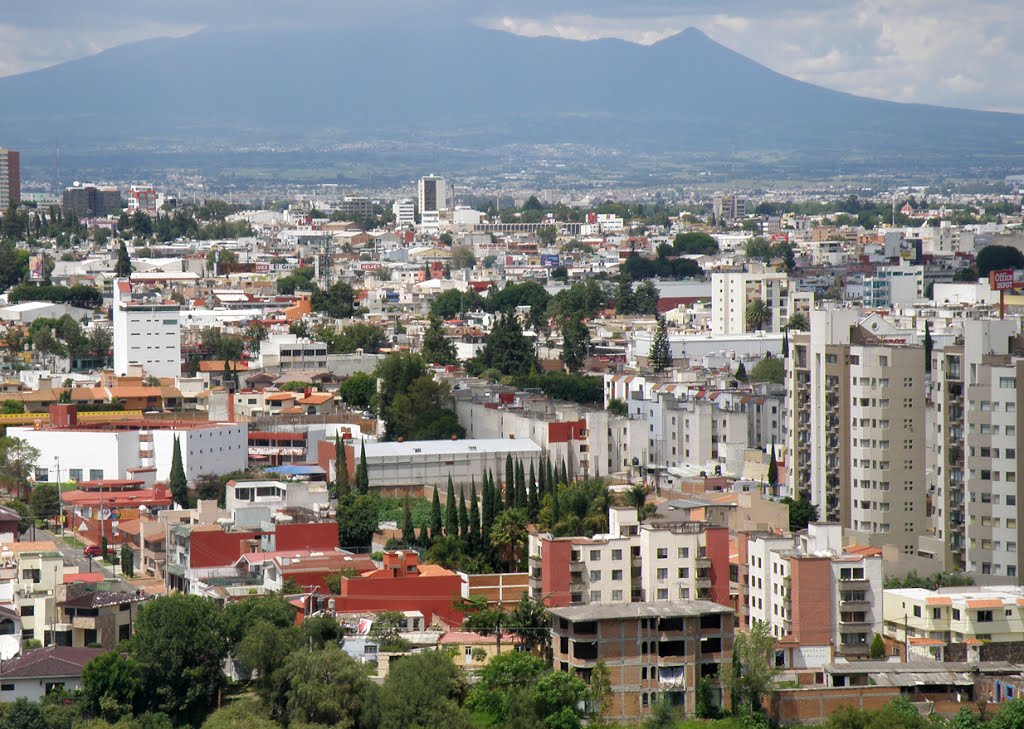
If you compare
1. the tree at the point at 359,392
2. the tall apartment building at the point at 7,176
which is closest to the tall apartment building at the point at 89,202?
the tall apartment building at the point at 7,176

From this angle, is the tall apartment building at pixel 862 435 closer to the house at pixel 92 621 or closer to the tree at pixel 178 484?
the tree at pixel 178 484

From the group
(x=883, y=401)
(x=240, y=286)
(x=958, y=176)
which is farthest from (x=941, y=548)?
(x=958, y=176)

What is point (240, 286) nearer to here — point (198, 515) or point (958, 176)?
point (198, 515)

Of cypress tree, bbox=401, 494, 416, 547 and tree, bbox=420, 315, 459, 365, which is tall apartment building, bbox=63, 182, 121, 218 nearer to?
tree, bbox=420, 315, 459, 365

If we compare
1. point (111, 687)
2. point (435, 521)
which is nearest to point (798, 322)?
point (435, 521)

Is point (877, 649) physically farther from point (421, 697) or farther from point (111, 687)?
point (111, 687)

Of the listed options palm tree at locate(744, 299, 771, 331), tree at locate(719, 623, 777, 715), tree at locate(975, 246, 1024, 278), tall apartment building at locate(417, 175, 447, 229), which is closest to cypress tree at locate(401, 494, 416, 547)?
tree at locate(719, 623, 777, 715)

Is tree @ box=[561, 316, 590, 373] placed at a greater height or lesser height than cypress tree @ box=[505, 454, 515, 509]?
greater

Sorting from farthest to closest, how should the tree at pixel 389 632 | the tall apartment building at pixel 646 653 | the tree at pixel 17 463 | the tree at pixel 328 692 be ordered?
the tree at pixel 17 463, the tree at pixel 389 632, the tall apartment building at pixel 646 653, the tree at pixel 328 692
